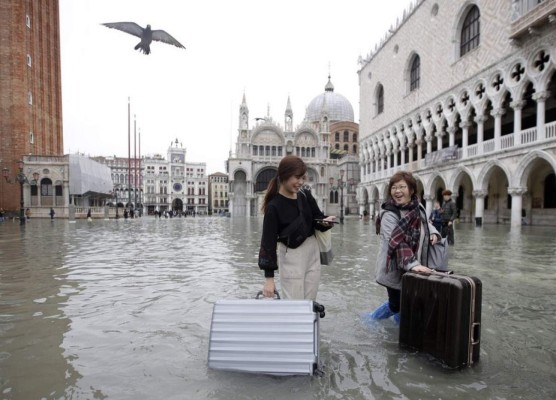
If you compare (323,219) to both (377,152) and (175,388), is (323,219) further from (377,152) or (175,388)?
(377,152)

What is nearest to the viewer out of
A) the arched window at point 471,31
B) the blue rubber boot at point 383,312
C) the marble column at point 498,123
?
the blue rubber boot at point 383,312

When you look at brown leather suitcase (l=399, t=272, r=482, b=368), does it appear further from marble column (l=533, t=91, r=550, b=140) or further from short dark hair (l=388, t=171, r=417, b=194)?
marble column (l=533, t=91, r=550, b=140)

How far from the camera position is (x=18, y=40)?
33094 millimetres

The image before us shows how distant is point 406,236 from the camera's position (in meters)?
3.30

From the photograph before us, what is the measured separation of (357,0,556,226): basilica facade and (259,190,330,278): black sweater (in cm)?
2000

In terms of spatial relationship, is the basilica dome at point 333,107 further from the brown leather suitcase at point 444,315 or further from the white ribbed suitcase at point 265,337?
the white ribbed suitcase at point 265,337

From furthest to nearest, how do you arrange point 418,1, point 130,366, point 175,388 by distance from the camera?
point 418,1 < point 130,366 < point 175,388

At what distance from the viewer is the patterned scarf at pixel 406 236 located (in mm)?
3250

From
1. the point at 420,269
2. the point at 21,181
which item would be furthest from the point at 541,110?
the point at 21,181

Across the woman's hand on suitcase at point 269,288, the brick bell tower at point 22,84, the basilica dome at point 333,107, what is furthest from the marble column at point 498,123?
the basilica dome at point 333,107

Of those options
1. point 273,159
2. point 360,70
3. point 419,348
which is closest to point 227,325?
point 419,348

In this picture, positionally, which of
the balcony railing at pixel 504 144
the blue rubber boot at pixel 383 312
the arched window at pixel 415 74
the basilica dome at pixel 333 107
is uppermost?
the basilica dome at pixel 333 107

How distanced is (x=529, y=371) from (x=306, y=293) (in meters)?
1.75

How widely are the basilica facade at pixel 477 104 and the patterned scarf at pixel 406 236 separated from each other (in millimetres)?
19241
